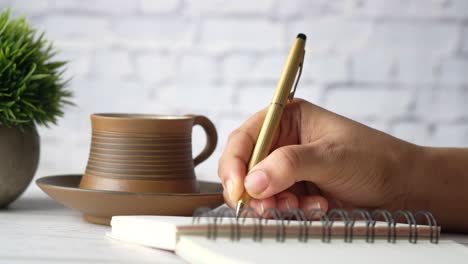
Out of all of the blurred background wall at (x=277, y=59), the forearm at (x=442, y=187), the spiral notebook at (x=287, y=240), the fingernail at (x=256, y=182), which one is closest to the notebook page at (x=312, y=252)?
the spiral notebook at (x=287, y=240)

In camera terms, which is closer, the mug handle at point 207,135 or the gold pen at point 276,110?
the gold pen at point 276,110

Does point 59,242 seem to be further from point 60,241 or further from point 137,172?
point 137,172

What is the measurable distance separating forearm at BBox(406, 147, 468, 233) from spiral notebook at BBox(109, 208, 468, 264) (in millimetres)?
251

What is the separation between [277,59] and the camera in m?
2.15

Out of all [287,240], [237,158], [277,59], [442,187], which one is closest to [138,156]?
[237,158]

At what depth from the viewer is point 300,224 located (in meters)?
0.69

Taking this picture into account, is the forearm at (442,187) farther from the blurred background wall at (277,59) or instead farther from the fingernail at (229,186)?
the blurred background wall at (277,59)

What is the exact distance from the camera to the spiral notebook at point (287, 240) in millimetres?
607

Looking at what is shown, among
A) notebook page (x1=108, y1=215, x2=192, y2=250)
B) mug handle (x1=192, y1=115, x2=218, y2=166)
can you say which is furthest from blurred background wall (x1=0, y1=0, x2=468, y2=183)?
notebook page (x1=108, y1=215, x2=192, y2=250)

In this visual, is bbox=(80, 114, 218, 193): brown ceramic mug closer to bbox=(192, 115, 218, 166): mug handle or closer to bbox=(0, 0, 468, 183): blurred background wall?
bbox=(192, 115, 218, 166): mug handle

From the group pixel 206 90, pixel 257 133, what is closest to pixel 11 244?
pixel 257 133

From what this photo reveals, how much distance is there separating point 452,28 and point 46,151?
126cm

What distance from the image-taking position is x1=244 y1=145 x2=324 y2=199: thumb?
837 mm

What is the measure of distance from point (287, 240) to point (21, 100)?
0.44 metres
